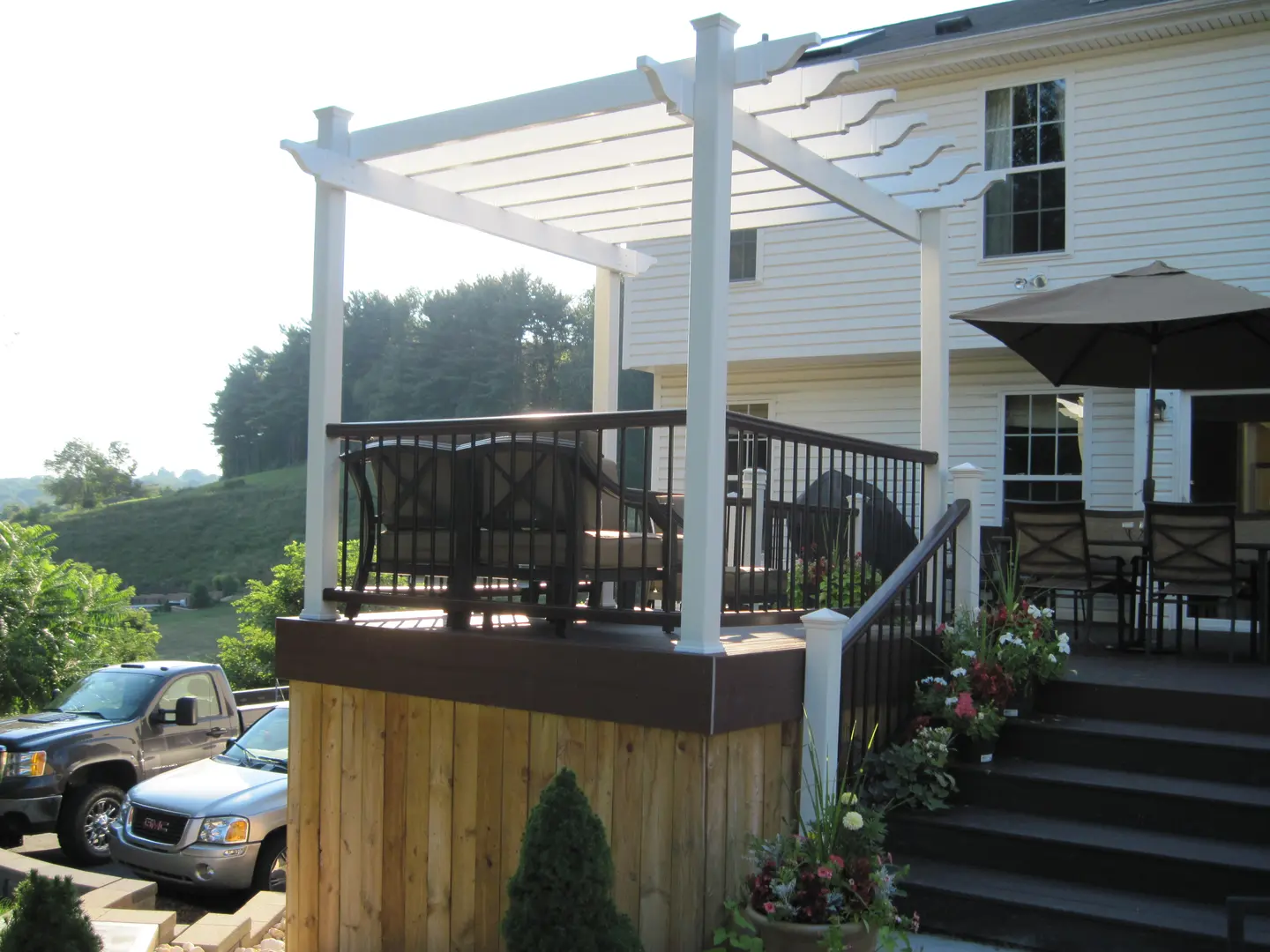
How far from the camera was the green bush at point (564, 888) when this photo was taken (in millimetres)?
3725

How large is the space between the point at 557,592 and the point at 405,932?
1728mm

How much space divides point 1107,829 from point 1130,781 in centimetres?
28

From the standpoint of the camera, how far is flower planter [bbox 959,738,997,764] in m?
5.08

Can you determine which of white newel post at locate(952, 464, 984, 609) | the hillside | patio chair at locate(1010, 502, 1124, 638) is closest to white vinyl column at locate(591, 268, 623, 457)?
white newel post at locate(952, 464, 984, 609)

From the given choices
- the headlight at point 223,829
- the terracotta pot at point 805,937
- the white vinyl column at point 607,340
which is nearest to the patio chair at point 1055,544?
the white vinyl column at point 607,340

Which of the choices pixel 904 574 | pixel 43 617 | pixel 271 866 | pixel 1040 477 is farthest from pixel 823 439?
pixel 43 617

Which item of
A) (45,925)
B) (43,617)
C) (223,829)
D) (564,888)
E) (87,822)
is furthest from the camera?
(43,617)

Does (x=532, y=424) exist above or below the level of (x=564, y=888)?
above

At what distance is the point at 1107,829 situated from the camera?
461cm

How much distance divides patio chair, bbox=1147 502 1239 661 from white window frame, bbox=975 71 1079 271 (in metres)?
5.32

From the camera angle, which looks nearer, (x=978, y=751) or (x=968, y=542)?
(x=978, y=751)

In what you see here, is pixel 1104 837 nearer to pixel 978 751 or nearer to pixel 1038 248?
pixel 978 751

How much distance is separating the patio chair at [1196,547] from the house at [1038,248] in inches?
164

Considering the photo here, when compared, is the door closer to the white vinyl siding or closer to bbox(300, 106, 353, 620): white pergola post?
bbox(300, 106, 353, 620): white pergola post
